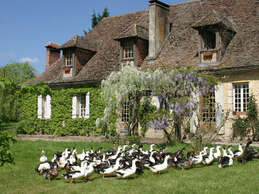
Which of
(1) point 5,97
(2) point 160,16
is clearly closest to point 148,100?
(2) point 160,16

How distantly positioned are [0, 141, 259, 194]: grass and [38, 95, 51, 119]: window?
42.8 ft

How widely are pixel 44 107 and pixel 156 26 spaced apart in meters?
9.26

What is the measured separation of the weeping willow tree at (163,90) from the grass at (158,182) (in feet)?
13.9

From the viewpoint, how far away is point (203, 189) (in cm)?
655

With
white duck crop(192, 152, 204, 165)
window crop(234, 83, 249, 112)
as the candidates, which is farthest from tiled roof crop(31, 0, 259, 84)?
white duck crop(192, 152, 204, 165)

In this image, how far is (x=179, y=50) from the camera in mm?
17875

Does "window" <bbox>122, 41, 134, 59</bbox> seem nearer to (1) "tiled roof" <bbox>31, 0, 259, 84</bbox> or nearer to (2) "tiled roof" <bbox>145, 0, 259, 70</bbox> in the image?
(1) "tiled roof" <bbox>31, 0, 259, 84</bbox>

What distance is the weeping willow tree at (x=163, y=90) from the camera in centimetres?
1295

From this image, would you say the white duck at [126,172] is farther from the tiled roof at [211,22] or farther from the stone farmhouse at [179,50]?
the tiled roof at [211,22]

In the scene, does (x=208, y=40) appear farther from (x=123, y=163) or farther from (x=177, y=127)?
(x=123, y=163)

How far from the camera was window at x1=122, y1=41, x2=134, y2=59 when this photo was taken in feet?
62.5

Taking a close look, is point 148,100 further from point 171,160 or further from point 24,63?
point 24,63

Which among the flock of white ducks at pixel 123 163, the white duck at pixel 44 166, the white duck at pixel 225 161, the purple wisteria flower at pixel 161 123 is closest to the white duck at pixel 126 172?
the flock of white ducks at pixel 123 163

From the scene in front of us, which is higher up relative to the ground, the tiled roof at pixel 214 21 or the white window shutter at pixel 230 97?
the tiled roof at pixel 214 21
